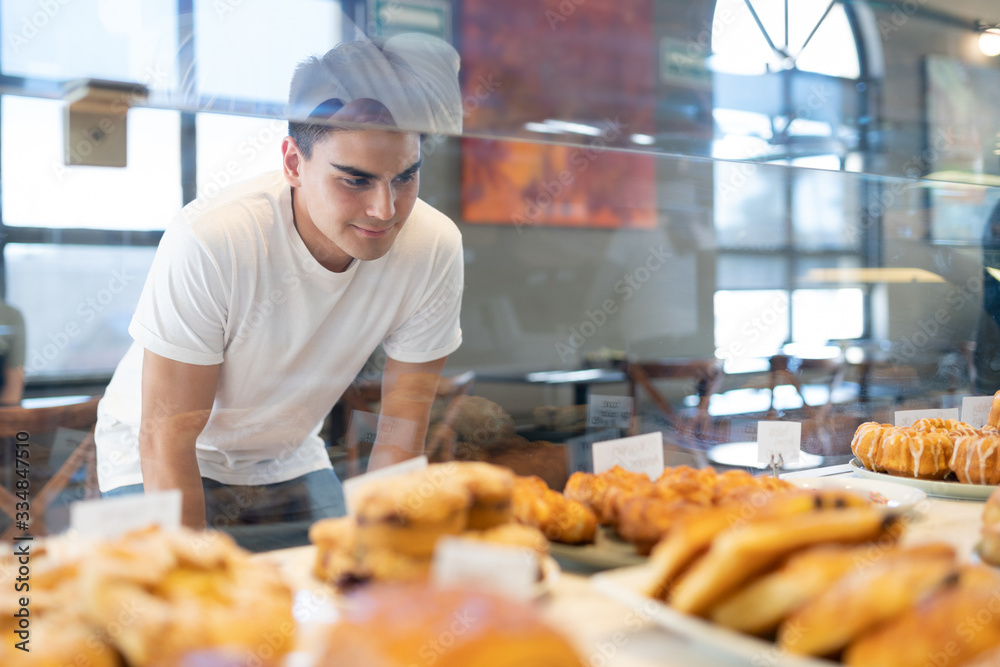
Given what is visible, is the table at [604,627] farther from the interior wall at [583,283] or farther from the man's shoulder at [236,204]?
the interior wall at [583,283]

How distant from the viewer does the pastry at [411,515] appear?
60 centimetres

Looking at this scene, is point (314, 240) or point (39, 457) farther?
point (314, 240)

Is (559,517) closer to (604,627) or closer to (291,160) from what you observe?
(604,627)

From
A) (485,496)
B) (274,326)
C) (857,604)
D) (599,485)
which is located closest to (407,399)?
(274,326)

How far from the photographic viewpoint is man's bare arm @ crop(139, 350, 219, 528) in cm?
126

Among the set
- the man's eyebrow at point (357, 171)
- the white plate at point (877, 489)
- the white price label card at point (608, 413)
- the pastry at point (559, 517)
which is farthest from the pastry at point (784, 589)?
the white price label card at point (608, 413)

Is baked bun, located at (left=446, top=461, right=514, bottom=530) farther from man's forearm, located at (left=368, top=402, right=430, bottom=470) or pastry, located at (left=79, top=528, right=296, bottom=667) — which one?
man's forearm, located at (left=368, top=402, right=430, bottom=470)

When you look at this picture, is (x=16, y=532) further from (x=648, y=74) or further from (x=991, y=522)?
(x=991, y=522)

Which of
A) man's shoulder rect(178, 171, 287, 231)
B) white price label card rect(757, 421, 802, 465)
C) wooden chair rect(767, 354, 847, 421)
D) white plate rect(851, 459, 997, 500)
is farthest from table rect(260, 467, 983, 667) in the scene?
wooden chair rect(767, 354, 847, 421)

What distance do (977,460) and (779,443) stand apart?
1.11ft

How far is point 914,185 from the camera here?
178 centimetres

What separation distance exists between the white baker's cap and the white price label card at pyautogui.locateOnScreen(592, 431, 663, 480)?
492 millimetres

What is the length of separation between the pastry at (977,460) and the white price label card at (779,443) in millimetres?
283

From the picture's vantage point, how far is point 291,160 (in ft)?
4.19
